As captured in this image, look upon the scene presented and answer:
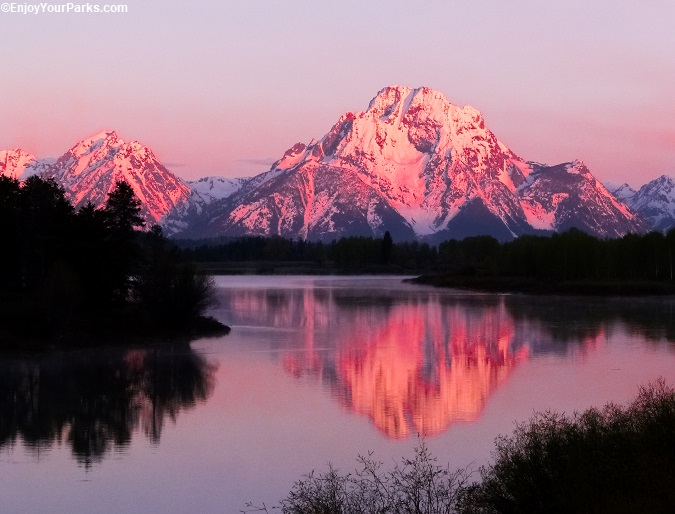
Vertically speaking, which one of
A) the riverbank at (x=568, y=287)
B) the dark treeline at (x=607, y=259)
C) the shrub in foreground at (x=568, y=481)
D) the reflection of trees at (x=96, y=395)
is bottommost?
the reflection of trees at (x=96, y=395)

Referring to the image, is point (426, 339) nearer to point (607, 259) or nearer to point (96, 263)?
point (96, 263)

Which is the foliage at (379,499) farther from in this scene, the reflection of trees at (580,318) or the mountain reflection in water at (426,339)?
the reflection of trees at (580,318)

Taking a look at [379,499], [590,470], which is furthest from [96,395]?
[590,470]

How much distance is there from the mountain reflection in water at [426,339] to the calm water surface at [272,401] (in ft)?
0.61

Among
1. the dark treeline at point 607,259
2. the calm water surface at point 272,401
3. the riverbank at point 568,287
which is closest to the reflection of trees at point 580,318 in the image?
the calm water surface at point 272,401

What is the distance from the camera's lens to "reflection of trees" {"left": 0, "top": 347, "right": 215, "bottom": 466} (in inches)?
1284

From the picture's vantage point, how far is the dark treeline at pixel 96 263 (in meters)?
58.9

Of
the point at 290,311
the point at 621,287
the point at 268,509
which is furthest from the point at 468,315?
the point at 268,509

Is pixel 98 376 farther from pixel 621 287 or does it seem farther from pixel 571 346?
pixel 621 287

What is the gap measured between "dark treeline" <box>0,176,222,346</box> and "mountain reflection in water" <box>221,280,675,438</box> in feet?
27.5

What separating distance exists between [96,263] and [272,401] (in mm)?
24319

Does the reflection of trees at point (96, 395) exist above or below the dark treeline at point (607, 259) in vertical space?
below

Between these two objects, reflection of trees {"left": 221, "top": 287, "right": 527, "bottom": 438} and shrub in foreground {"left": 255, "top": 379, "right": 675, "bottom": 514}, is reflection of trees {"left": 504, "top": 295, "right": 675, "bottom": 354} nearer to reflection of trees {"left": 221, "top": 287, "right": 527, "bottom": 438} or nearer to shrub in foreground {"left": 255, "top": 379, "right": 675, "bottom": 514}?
reflection of trees {"left": 221, "top": 287, "right": 527, "bottom": 438}

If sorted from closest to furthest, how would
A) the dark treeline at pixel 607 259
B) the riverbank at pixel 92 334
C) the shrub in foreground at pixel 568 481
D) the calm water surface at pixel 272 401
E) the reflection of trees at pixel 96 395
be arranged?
1. the shrub in foreground at pixel 568 481
2. the calm water surface at pixel 272 401
3. the reflection of trees at pixel 96 395
4. the riverbank at pixel 92 334
5. the dark treeline at pixel 607 259
